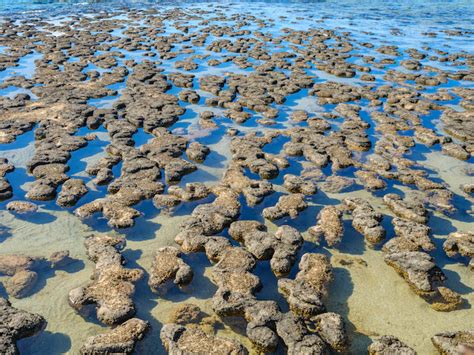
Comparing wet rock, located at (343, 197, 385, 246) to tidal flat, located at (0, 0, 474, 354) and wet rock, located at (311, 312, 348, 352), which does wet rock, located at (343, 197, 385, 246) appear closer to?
tidal flat, located at (0, 0, 474, 354)

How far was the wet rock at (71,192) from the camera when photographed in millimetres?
9235

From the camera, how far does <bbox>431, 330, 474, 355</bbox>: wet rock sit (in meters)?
5.55

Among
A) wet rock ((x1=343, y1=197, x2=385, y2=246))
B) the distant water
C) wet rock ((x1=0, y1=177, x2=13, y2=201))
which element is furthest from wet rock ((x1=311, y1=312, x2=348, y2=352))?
the distant water

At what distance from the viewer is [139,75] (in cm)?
1906

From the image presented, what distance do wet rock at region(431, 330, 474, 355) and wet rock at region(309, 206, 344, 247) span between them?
104 inches

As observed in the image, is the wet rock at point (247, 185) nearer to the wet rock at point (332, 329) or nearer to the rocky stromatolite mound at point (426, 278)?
the rocky stromatolite mound at point (426, 278)

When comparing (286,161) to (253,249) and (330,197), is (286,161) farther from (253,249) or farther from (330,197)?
(253,249)

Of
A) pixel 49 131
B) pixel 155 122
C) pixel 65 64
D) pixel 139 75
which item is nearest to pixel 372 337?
pixel 155 122

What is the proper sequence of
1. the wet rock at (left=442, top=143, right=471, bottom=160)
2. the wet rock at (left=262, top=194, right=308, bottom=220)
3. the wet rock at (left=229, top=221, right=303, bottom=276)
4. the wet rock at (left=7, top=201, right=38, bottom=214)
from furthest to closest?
1. the wet rock at (left=442, top=143, right=471, bottom=160)
2. the wet rock at (left=7, top=201, right=38, bottom=214)
3. the wet rock at (left=262, top=194, right=308, bottom=220)
4. the wet rock at (left=229, top=221, right=303, bottom=276)

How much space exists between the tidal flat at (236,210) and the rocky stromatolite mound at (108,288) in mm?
34

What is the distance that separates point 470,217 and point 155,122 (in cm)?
1029

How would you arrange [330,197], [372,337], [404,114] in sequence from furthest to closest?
[404,114]
[330,197]
[372,337]

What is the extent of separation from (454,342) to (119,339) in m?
5.21

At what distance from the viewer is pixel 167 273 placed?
278 inches
